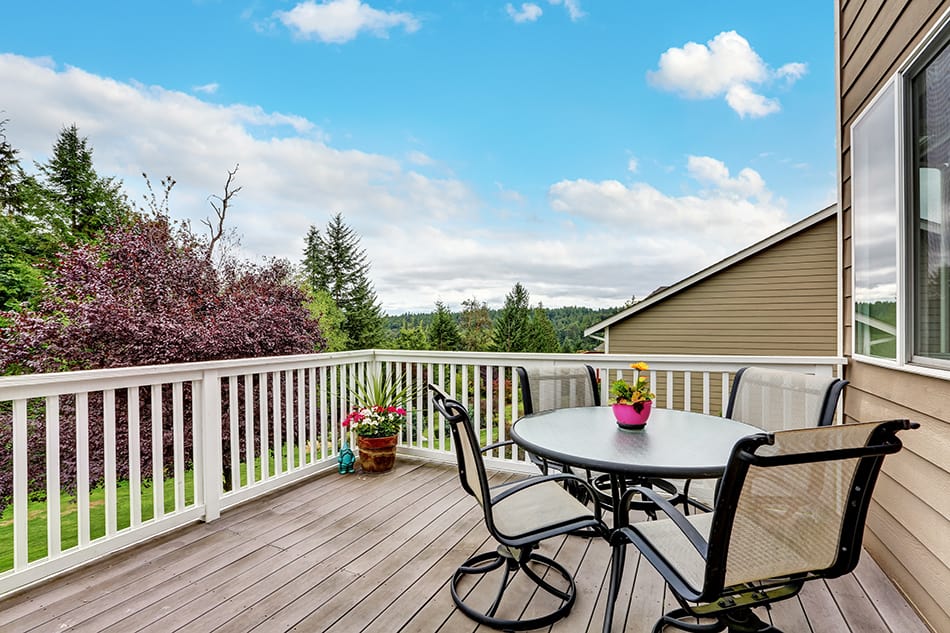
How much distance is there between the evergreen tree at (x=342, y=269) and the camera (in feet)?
70.7

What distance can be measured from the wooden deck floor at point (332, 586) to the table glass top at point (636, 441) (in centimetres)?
72

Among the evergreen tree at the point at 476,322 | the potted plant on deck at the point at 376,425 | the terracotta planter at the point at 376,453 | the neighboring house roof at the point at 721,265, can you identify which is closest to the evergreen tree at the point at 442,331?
the evergreen tree at the point at 476,322

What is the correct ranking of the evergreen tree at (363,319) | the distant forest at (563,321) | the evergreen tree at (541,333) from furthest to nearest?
the evergreen tree at (363,319), the evergreen tree at (541,333), the distant forest at (563,321)

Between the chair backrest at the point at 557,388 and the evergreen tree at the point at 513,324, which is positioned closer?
the chair backrest at the point at 557,388

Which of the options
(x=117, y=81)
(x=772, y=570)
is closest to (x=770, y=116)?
(x=772, y=570)

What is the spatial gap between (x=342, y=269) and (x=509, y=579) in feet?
70.8

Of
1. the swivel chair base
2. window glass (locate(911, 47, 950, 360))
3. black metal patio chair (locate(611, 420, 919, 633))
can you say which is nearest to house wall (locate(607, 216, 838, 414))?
window glass (locate(911, 47, 950, 360))

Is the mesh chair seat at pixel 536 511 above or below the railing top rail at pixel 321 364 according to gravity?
below

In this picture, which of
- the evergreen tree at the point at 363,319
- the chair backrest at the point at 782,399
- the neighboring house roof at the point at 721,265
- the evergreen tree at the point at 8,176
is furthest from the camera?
the evergreen tree at the point at 363,319

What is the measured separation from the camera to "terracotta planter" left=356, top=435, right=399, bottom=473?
157 inches

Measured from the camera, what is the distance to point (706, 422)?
8.05ft

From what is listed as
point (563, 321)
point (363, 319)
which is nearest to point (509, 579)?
point (563, 321)

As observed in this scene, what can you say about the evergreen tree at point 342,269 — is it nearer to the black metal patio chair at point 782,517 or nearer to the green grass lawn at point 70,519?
the green grass lawn at point 70,519

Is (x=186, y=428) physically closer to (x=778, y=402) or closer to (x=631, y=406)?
(x=631, y=406)
